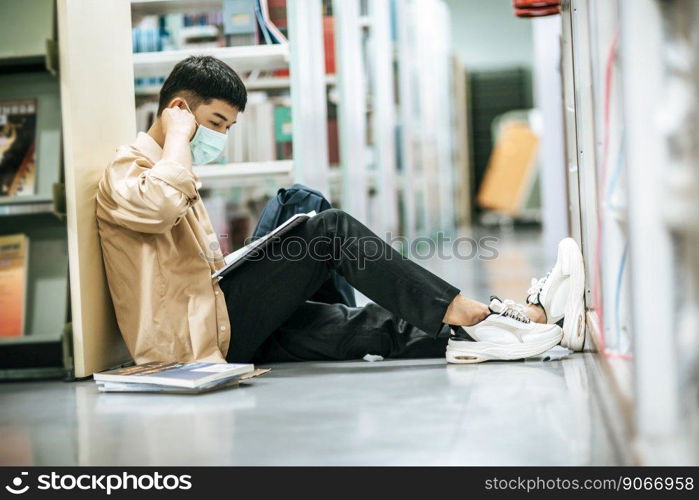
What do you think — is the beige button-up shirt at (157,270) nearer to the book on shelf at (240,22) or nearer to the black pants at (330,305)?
the black pants at (330,305)

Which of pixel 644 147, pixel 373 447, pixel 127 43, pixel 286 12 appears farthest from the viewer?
pixel 286 12

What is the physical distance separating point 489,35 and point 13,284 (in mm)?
11735

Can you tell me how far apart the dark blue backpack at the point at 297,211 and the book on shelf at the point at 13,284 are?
65cm

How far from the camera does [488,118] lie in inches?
584

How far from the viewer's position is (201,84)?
2324mm

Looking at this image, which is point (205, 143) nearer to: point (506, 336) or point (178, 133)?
point (178, 133)

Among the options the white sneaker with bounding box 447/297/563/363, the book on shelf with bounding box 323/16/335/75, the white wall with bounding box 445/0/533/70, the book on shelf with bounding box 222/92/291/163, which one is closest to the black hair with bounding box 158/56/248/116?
the white sneaker with bounding box 447/297/563/363

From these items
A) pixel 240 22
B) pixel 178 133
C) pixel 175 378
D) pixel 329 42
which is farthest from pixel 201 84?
pixel 329 42

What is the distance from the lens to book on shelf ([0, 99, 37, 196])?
238cm

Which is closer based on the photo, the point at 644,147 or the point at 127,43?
the point at 644,147

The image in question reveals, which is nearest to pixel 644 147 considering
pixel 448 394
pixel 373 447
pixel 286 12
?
pixel 373 447

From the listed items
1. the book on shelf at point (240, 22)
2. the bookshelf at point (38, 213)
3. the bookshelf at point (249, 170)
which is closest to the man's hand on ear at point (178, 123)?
the bookshelf at point (38, 213)

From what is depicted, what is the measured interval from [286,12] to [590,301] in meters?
1.86
